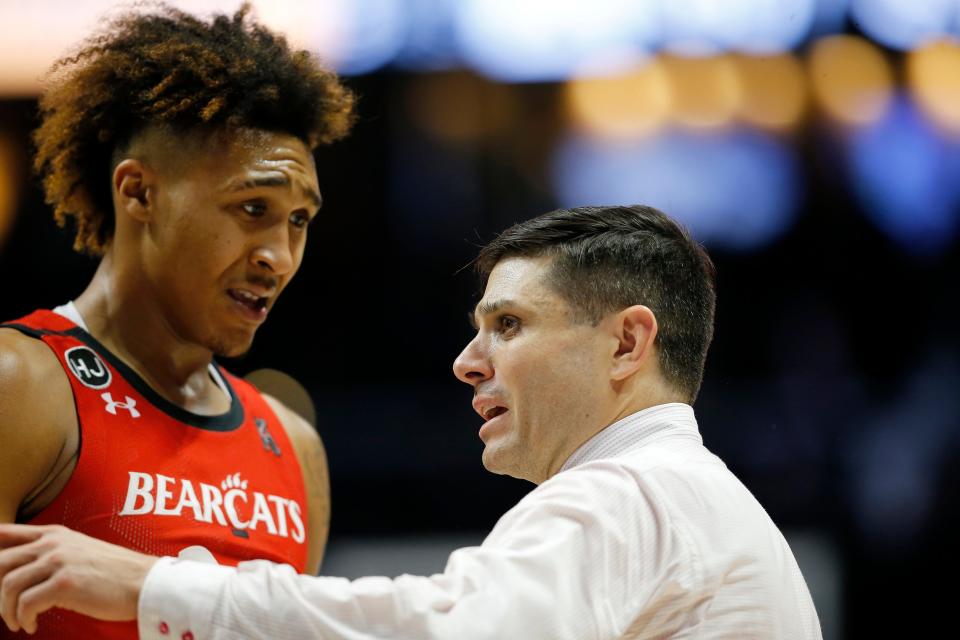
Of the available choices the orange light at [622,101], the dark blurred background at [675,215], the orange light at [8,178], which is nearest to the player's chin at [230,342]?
the dark blurred background at [675,215]

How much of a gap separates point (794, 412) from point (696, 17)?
1588 millimetres

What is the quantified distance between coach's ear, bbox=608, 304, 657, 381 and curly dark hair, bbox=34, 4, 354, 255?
929mm

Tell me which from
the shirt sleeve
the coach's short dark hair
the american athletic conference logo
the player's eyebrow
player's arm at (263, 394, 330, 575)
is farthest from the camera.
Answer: player's arm at (263, 394, 330, 575)

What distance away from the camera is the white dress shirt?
4.63 ft

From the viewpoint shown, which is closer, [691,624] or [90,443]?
[691,624]

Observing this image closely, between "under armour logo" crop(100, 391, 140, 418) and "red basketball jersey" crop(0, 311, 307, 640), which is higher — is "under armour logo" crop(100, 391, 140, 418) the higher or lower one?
the higher one

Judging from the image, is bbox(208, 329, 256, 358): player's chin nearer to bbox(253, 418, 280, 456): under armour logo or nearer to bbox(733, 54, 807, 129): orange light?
bbox(253, 418, 280, 456): under armour logo

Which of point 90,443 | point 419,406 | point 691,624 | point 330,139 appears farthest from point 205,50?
point 419,406

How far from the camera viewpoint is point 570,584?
1.44 m

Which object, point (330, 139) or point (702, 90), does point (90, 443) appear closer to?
point (330, 139)

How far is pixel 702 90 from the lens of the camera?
Answer: 457cm

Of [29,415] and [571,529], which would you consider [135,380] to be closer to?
[29,415]

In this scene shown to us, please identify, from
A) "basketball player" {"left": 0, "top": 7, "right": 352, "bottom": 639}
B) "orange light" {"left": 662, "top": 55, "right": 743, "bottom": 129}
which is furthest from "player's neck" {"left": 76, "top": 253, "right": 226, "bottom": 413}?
"orange light" {"left": 662, "top": 55, "right": 743, "bottom": 129}

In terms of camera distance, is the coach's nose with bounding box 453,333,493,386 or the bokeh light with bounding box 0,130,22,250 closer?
the coach's nose with bounding box 453,333,493,386
